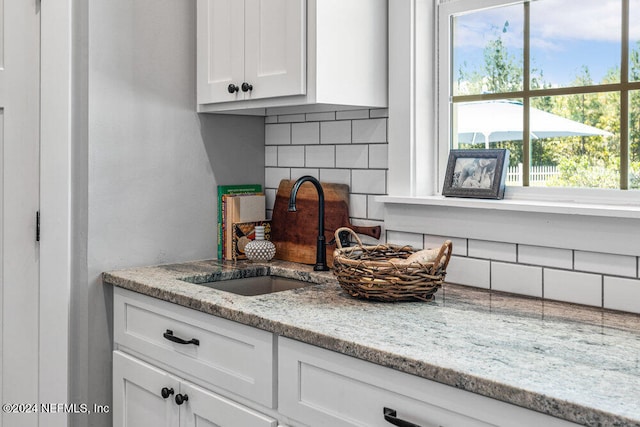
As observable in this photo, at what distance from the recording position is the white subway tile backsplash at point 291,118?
8.44 ft

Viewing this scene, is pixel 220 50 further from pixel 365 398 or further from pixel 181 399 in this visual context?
pixel 365 398

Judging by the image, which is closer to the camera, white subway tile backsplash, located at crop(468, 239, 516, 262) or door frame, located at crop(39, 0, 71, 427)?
white subway tile backsplash, located at crop(468, 239, 516, 262)

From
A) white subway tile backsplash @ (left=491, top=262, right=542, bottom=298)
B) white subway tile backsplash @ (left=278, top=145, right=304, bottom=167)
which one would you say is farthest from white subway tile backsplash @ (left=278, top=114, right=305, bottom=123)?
white subway tile backsplash @ (left=491, top=262, right=542, bottom=298)

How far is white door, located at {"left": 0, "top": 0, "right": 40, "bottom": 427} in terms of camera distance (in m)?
2.36

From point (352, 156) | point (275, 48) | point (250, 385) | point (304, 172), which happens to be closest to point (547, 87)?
point (352, 156)

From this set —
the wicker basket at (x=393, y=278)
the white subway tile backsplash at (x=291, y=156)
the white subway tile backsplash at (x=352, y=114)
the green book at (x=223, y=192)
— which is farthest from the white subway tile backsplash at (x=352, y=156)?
the wicker basket at (x=393, y=278)

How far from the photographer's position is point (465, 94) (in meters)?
2.17

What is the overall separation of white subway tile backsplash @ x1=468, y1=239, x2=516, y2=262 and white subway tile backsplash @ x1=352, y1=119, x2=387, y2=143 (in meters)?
0.51

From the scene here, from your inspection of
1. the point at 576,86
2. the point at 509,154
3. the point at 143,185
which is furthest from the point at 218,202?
the point at 576,86

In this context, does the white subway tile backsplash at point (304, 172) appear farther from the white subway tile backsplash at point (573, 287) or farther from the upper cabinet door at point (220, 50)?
the white subway tile backsplash at point (573, 287)

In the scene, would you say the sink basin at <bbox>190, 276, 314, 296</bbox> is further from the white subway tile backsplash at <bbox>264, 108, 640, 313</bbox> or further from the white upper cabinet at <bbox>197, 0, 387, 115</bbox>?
the white upper cabinet at <bbox>197, 0, 387, 115</bbox>

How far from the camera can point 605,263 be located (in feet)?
5.56

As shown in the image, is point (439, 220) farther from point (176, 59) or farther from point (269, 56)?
point (176, 59)

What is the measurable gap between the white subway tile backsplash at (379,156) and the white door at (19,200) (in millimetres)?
1227
